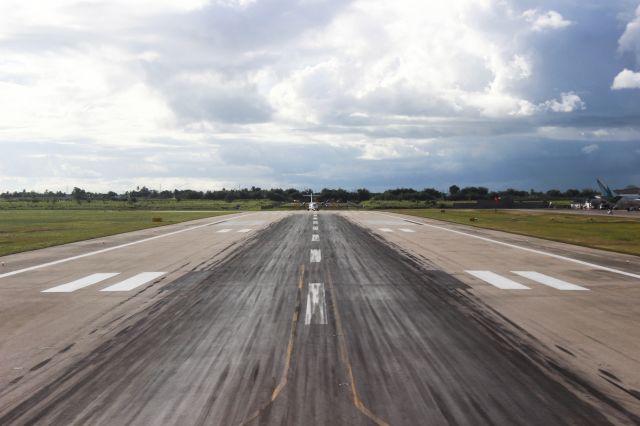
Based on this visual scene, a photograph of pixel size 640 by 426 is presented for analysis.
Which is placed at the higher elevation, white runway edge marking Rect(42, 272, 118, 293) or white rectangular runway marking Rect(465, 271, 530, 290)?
white rectangular runway marking Rect(465, 271, 530, 290)

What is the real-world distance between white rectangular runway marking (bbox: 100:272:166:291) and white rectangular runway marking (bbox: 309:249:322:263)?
19.5 feet

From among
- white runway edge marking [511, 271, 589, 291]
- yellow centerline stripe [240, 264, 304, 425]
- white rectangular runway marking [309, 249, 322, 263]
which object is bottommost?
white runway edge marking [511, 271, 589, 291]

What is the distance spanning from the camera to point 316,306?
1240 cm

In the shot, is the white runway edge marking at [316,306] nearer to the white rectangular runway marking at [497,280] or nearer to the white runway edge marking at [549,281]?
the white rectangular runway marking at [497,280]

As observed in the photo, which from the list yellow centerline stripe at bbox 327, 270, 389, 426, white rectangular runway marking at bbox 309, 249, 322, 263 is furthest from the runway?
white rectangular runway marking at bbox 309, 249, 322, 263

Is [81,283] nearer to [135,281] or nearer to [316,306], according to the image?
[135,281]

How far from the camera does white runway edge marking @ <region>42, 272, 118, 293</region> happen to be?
590 inches

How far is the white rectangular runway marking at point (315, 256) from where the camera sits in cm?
2097

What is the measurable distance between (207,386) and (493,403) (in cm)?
385

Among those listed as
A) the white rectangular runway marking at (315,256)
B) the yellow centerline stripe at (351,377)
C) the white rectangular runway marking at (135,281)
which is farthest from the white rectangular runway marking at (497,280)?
the white rectangular runway marking at (135,281)

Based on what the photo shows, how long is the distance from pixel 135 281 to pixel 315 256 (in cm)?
814

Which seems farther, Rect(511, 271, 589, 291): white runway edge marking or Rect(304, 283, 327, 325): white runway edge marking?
Rect(511, 271, 589, 291): white runway edge marking

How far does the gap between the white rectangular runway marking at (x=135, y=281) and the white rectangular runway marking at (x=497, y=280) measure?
34.8 ft

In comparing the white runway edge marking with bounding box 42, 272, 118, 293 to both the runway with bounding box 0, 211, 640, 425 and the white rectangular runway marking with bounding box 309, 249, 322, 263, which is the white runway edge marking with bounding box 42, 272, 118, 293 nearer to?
the runway with bounding box 0, 211, 640, 425
